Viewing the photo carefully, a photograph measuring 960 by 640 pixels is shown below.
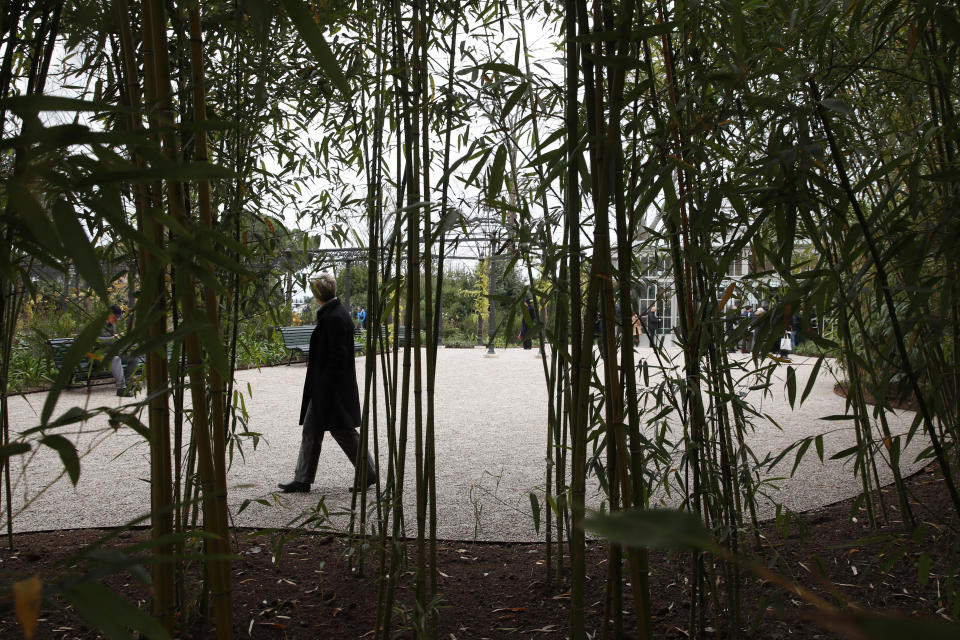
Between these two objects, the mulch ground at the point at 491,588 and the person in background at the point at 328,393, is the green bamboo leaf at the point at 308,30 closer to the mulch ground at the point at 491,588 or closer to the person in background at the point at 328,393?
the mulch ground at the point at 491,588

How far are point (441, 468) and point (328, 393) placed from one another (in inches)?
39.3

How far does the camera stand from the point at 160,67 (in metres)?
0.95

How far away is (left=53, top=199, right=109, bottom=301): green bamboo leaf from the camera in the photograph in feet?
1.98

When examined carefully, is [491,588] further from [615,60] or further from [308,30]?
[308,30]

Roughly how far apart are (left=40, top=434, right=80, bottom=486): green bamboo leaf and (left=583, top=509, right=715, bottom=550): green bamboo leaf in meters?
0.50

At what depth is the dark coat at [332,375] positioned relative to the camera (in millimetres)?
3453

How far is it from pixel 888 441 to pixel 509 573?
1.39m

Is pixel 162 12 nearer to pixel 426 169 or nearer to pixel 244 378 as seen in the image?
pixel 426 169

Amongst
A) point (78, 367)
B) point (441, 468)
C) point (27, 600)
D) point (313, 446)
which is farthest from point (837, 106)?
point (441, 468)

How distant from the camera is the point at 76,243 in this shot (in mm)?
607

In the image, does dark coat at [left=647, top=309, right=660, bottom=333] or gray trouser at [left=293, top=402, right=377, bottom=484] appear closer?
dark coat at [left=647, top=309, right=660, bottom=333]

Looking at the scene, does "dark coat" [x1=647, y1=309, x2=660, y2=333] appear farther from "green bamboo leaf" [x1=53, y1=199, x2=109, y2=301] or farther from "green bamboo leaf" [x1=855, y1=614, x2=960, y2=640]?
"green bamboo leaf" [x1=855, y1=614, x2=960, y2=640]

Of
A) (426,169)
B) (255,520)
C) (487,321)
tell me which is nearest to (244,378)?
(255,520)

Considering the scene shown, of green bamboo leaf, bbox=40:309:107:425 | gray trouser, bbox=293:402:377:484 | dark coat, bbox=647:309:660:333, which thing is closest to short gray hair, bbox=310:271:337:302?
gray trouser, bbox=293:402:377:484
